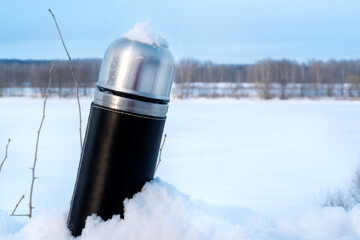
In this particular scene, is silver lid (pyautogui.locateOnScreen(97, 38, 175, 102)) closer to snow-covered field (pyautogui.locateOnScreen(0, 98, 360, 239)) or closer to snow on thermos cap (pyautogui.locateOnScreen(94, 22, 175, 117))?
snow on thermos cap (pyautogui.locateOnScreen(94, 22, 175, 117))

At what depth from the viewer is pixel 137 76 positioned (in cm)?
68

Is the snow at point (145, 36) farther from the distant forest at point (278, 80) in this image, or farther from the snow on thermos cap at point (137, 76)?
the distant forest at point (278, 80)

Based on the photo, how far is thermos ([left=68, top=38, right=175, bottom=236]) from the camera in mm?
681

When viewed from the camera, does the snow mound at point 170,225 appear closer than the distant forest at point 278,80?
Yes

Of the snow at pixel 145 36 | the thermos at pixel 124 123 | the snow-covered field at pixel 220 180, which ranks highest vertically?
the snow at pixel 145 36

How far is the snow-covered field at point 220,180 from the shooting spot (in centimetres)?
71

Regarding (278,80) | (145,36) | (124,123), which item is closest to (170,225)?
(124,123)

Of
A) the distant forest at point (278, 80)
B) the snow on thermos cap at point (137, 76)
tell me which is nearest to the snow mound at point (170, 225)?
the snow on thermos cap at point (137, 76)

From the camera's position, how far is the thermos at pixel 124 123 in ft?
2.23

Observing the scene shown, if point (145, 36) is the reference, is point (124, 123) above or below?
below

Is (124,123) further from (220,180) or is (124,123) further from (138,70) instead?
(220,180)

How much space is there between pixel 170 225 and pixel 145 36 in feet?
1.09

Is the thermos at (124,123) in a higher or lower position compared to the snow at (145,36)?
lower

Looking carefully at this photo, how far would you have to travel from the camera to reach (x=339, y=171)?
9406 millimetres
